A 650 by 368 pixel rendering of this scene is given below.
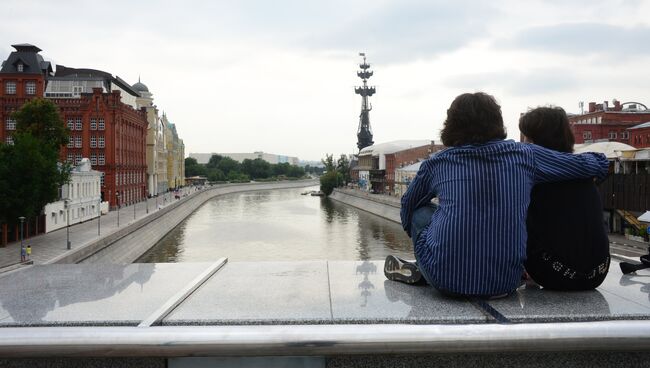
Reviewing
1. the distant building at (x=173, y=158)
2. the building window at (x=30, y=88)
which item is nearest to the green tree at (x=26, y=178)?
the building window at (x=30, y=88)

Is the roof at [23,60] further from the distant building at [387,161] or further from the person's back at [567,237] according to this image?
the person's back at [567,237]

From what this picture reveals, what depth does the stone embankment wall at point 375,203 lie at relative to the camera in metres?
48.7

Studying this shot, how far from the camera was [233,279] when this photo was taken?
3006 millimetres

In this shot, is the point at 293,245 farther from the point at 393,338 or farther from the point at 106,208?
the point at 393,338

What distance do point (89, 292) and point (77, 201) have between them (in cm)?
3423

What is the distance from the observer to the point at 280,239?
34.8 meters

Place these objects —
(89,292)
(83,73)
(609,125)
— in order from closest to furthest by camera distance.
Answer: (89,292) → (609,125) → (83,73)

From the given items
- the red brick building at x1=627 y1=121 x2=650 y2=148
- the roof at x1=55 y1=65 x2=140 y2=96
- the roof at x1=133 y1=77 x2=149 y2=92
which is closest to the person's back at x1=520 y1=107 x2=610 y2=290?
the red brick building at x1=627 y1=121 x2=650 y2=148

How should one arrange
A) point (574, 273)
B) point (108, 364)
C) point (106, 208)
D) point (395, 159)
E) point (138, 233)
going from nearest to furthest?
1. point (108, 364)
2. point (574, 273)
3. point (138, 233)
4. point (106, 208)
5. point (395, 159)

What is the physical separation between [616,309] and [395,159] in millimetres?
75395

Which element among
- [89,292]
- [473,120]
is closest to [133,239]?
[89,292]

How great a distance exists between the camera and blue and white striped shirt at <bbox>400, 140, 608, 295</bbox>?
2.52m

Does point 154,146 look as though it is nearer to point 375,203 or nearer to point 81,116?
point 81,116

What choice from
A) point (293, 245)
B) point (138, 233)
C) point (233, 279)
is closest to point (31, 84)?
point (138, 233)
